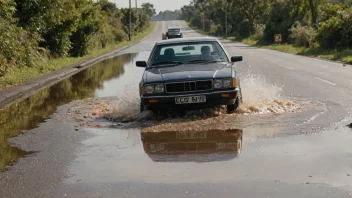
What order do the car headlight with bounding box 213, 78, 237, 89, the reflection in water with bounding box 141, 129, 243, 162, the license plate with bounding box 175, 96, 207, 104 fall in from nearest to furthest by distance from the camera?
the reflection in water with bounding box 141, 129, 243, 162 → the license plate with bounding box 175, 96, 207, 104 → the car headlight with bounding box 213, 78, 237, 89

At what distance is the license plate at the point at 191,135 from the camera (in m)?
7.95

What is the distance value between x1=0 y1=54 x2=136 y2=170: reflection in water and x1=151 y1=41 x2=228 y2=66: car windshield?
2.74 metres

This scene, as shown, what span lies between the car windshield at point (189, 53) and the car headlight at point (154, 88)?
43.3 inches

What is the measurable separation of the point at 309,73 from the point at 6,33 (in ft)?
34.9

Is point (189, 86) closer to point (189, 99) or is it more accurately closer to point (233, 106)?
point (189, 99)

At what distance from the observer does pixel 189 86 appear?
9.38 metres

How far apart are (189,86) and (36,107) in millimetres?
4892

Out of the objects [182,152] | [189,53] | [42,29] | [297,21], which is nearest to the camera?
[182,152]

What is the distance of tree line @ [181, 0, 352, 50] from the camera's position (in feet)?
107

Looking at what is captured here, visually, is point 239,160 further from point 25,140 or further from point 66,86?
point 66,86

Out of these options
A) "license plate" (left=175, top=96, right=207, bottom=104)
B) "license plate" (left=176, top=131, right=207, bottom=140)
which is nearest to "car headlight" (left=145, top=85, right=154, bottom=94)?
"license plate" (left=175, top=96, right=207, bottom=104)

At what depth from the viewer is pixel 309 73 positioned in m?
19.0

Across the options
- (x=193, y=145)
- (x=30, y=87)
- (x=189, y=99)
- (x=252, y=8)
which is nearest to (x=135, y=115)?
(x=189, y=99)

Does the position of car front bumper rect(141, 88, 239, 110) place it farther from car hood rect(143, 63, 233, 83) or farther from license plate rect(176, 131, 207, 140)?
license plate rect(176, 131, 207, 140)
